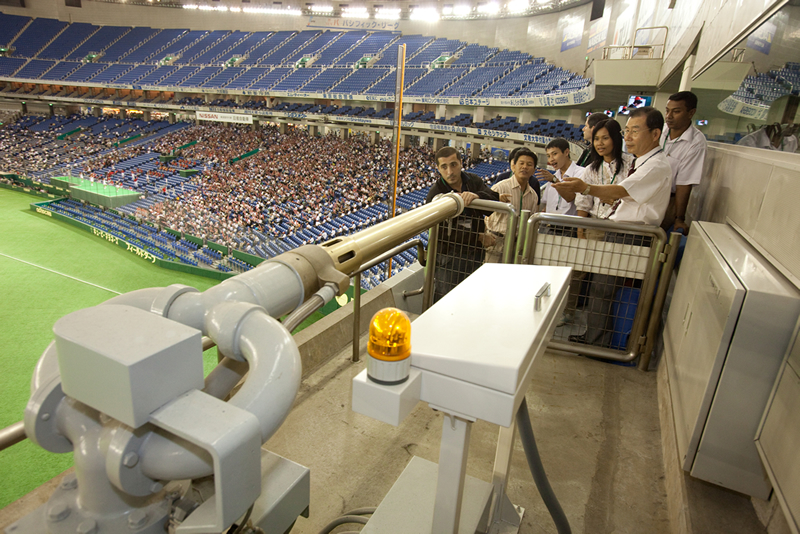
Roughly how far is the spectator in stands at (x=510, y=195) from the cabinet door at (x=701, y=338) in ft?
4.20

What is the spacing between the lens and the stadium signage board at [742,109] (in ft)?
6.62

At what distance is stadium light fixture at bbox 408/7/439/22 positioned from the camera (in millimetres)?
28750

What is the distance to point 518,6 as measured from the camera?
79.2ft

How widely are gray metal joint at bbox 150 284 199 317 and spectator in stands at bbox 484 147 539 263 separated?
244cm

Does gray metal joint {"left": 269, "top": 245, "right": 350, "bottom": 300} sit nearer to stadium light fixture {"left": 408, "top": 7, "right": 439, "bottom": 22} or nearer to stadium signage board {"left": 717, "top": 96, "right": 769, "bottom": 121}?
stadium signage board {"left": 717, "top": 96, "right": 769, "bottom": 121}

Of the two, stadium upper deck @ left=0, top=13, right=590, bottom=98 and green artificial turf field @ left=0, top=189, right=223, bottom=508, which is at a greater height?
stadium upper deck @ left=0, top=13, right=590, bottom=98

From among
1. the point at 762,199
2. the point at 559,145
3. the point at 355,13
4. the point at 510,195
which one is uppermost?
the point at 355,13

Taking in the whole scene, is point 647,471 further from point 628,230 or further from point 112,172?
point 112,172

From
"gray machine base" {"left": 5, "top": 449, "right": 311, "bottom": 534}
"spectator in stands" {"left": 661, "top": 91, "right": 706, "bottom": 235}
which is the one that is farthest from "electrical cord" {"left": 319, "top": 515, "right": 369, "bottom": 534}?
"spectator in stands" {"left": 661, "top": 91, "right": 706, "bottom": 235}

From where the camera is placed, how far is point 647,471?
6.42 feet

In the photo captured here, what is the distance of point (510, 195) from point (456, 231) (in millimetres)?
476

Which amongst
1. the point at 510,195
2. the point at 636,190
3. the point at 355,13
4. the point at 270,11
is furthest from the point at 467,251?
the point at 270,11

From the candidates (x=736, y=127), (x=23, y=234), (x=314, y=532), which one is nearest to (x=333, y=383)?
(x=314, y=532)

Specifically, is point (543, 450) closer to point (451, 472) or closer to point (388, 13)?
point (451, 472)
